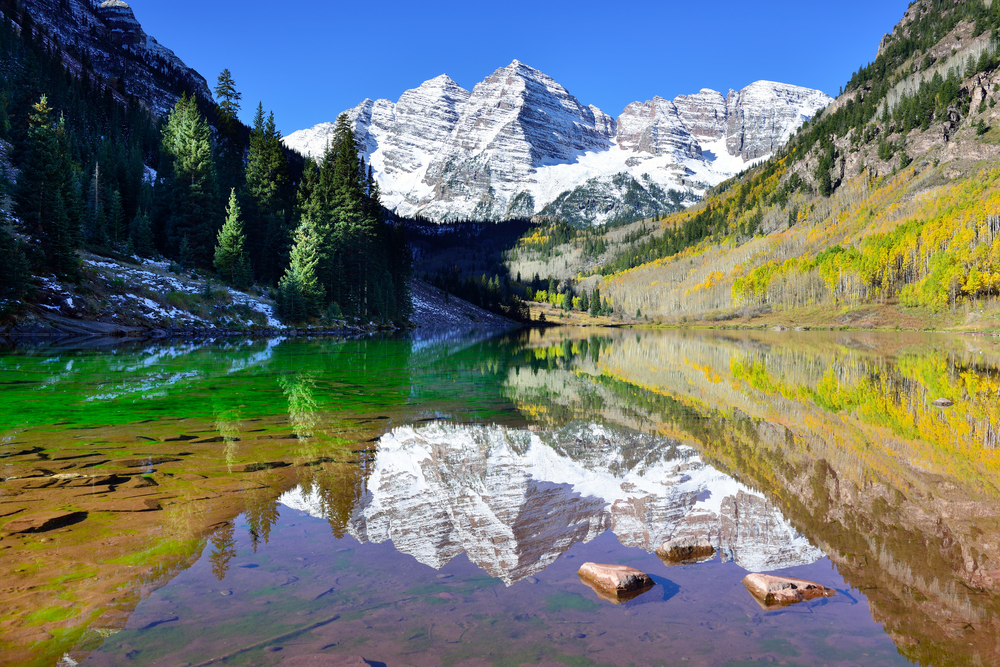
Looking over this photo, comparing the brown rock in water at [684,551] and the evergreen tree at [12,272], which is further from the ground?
the evergreen tree at [12,272]

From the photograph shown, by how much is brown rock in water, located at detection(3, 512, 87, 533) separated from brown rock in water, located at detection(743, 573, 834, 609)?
771 centimetres

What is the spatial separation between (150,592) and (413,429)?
794cm

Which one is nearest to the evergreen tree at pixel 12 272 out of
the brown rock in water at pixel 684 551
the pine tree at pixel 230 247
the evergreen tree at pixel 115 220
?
the evergreen tree at pixel 115 220

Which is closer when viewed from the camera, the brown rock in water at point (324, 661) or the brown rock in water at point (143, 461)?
the brown rock in water at point (324, 661)

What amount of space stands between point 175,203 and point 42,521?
61824 millimetres

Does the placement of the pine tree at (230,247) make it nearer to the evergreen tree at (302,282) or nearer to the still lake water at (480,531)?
the evergreen tree at (302,282)

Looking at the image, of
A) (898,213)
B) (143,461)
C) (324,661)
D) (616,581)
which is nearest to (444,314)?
(898,213)

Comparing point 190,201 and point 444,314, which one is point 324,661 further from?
point 444,314

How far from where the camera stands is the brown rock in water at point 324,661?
4.11 m

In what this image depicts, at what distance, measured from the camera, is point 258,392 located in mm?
17609

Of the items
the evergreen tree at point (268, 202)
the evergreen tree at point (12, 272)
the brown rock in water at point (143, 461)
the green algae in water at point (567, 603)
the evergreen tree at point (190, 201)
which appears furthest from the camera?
the evergreen tree at point (268, 202)

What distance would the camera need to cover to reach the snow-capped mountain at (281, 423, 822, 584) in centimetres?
668

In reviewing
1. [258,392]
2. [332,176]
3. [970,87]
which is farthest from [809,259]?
[258,392]

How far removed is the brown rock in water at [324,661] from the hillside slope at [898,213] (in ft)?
306
